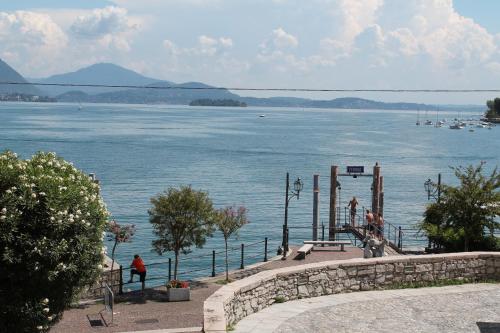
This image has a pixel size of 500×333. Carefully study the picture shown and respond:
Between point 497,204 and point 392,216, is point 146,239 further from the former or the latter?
point 497,204

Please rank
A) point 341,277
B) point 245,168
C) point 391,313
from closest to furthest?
point 391,313, point 341,277, point 245,168

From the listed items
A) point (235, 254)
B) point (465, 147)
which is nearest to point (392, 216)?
point (235, 254)

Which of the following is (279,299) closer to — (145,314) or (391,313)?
(391,313)

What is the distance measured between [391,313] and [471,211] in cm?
1162

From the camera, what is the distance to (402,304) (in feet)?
44.0

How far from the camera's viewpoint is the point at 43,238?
10.5 m

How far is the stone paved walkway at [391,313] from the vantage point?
38.5ft

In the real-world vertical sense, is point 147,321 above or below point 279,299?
below

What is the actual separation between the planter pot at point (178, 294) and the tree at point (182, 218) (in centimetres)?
262

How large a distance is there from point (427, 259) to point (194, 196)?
10282 millimetres

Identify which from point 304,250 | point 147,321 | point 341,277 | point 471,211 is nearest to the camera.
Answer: point 341,277

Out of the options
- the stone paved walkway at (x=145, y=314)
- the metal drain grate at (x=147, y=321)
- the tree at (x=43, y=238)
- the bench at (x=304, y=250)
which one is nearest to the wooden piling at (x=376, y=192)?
the bench at (x=304, y=250)

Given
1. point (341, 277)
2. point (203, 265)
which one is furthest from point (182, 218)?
point (203, 265)

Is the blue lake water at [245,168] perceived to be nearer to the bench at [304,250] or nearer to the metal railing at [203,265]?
the metal railing at [203,265]
